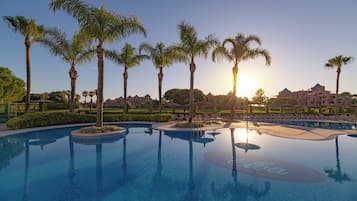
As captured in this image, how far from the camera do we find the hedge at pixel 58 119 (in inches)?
510

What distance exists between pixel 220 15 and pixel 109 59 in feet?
37.8

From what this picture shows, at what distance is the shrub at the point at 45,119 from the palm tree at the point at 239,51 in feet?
46.1

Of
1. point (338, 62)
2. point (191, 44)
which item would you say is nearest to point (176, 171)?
point (191, 44)

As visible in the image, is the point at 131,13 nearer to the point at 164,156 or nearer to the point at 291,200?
the point at 164,156

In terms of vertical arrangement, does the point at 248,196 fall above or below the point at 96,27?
below

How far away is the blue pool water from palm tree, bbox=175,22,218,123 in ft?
24.6

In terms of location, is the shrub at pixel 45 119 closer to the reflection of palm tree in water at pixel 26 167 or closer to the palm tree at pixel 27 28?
the palm tree at pixel 27 28

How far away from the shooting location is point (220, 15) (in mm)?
13836

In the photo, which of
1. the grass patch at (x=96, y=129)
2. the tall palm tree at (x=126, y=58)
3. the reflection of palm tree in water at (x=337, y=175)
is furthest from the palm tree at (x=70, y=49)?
the reflection of palm tree in water at (x=337, y=175)

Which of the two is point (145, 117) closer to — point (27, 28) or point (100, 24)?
point (100, 24)

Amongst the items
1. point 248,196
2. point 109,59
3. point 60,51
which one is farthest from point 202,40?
point 60,51

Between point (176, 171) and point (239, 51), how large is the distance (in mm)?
A: 15522

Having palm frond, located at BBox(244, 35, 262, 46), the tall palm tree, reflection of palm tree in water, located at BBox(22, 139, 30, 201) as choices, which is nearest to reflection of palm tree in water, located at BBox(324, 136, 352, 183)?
reflection of palm tree in water, located at BBox(22, 139, 30, 201)

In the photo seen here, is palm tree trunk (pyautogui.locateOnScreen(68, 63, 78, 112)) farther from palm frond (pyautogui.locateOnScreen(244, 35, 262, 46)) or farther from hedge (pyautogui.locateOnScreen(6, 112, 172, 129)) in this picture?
palm frond (pyautogui.locateOnScreen(244, 35, 262, 46))
